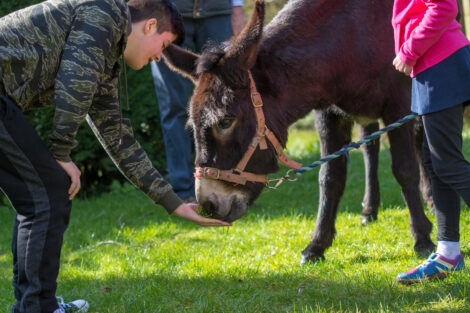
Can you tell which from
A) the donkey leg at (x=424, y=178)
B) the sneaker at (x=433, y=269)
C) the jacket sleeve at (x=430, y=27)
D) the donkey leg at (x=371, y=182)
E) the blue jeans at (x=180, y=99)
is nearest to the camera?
the jacket sleeve at (x=430, y=27)

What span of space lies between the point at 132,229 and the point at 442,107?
307 cm

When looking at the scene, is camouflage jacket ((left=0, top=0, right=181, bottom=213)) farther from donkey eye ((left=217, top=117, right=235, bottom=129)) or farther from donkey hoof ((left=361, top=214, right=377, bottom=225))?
donkey hoof ((left=361, top=214, right=377, bottom=225))

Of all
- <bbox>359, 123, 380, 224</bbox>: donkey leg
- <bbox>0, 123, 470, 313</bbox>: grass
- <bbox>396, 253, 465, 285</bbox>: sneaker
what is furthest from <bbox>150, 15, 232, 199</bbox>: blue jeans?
<bbox>396, 253, 465, 285</bbox>: sneaker

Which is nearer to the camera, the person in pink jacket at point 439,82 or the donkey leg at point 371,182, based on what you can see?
the person in pink jacket at point 439,82

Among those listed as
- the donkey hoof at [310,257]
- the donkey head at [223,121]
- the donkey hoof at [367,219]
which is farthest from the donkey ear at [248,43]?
the donkey hoof at [367,219]

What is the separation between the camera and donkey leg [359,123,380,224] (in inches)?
188

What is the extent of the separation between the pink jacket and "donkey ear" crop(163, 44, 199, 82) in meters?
1.26

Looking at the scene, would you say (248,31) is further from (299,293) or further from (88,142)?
(88,142)

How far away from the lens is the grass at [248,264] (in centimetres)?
287

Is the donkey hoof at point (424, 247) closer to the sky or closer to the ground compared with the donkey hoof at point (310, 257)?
closer to the sky

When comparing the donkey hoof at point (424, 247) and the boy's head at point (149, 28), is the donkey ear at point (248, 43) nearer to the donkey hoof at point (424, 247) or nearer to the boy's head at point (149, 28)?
the boy's head at point (149, 28)

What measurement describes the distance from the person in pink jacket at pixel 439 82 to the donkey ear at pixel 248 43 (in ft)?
2.54

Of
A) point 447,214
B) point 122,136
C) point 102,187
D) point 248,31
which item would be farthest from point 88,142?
point 447,214

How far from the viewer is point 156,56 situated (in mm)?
2871
